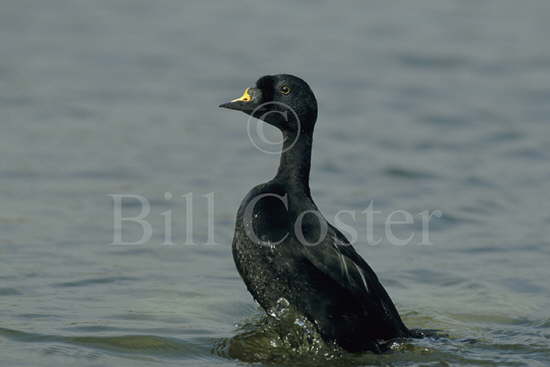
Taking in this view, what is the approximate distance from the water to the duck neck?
110 centimetres

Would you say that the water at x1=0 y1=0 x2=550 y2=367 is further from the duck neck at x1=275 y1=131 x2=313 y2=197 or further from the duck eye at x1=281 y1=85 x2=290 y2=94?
the duck eye at x1=281 y1=85 x2=290 y2=94

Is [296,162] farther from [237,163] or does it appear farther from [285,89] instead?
[237,163]

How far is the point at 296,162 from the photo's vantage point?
8477 millimetres

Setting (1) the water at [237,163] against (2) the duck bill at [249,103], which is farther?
(1) the water at [237,163]

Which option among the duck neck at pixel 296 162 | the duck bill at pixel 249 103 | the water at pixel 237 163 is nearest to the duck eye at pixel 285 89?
the duck bill at pixel 249 103

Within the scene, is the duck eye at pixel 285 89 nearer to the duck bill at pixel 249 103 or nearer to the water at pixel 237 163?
the duck bill at pixel 249 103

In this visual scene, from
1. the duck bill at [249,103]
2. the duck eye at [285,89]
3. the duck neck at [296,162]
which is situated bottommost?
the duck neck at [296,162]

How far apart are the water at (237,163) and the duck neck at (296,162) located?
1.10 metres

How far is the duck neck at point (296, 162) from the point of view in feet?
27.7

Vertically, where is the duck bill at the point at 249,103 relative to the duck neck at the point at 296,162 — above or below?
above

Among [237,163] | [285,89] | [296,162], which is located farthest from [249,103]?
[237,163]

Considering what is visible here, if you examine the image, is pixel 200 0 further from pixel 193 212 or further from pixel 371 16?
Result: pixel 193 212

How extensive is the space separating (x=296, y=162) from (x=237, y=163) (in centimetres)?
526

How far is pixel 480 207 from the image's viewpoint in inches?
495
